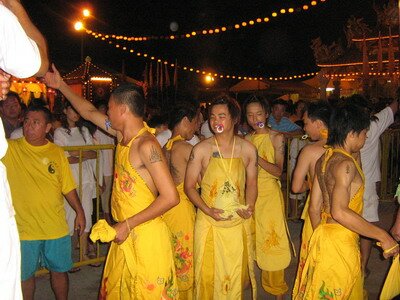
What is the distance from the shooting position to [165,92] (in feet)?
86.7

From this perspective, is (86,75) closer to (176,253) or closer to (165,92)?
(165,92)

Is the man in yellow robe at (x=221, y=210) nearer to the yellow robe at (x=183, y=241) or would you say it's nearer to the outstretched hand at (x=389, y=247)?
the yellow robe at (x=183, y=241)

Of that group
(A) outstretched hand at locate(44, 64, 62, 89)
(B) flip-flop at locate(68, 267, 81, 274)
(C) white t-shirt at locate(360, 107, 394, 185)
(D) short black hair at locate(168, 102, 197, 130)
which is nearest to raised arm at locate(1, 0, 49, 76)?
(A) outstretched hand at locate(44, 64, 62, 89)

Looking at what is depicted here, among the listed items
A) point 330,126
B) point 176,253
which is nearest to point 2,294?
point 330,126

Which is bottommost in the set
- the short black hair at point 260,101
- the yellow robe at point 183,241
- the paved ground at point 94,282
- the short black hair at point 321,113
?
the paved ground at point 94,282

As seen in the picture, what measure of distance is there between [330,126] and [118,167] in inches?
69.5

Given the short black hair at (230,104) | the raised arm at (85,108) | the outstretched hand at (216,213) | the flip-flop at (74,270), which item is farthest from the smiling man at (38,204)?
the short black hair at (230,104)

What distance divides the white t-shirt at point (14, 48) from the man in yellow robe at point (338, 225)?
2.51m

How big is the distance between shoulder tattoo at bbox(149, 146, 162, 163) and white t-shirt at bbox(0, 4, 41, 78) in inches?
66.7

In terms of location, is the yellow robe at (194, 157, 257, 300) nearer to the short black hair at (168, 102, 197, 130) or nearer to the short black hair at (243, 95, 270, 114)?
the short black hair at (168, 102, 197, 130)

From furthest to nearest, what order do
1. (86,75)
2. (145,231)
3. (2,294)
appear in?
(86,75) → (145,231) → (2,294)

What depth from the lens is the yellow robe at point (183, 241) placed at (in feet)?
16.3

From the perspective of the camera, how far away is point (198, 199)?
176 inches

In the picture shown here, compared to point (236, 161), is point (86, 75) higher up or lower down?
higher up
